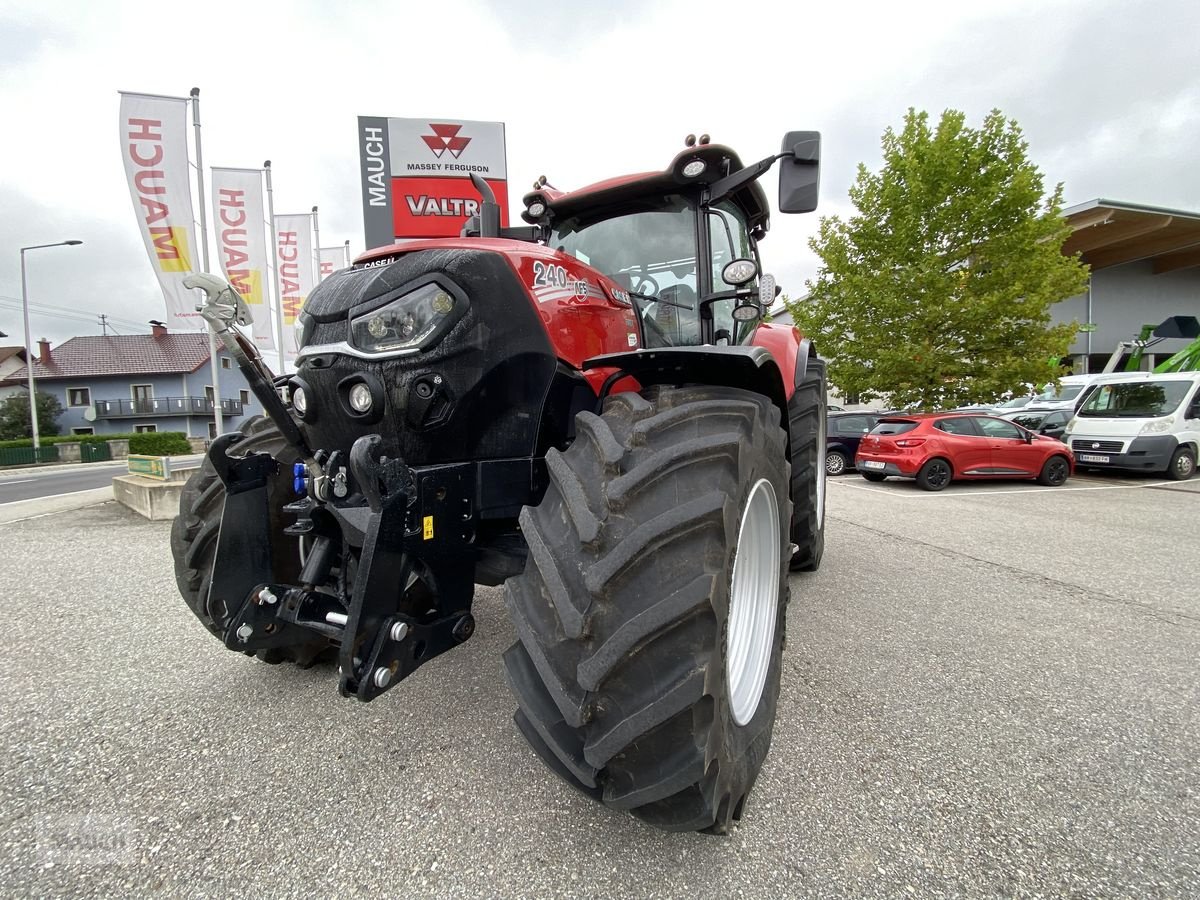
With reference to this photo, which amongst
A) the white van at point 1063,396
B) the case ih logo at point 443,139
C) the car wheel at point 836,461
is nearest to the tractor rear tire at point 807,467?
the case ih logo at point 443,139

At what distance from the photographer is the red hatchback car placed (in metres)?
9.27

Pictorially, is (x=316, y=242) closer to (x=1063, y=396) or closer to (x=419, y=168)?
(x=419, y=168)

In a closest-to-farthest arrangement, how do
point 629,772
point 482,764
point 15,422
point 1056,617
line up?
1. point 629,772
2. point 482,764
3. point 1056,617
4. point 15,422

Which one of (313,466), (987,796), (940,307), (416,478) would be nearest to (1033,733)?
(987,796)

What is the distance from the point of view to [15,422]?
3225cm

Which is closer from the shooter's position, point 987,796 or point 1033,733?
point 987,796

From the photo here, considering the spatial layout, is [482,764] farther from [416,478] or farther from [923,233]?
[923,233]

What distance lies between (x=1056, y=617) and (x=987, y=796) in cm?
219

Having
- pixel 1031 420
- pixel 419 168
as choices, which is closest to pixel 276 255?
pixel 419 168

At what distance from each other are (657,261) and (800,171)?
0.73m

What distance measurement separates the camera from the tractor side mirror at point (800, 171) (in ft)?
8.14

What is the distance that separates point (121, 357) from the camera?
3828 centimetres

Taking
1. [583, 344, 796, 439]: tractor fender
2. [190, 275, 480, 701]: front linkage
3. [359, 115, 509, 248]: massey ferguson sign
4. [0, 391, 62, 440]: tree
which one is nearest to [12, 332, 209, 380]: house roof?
[0, 391, 62, 440]: tree

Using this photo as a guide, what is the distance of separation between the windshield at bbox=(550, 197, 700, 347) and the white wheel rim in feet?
3.67
